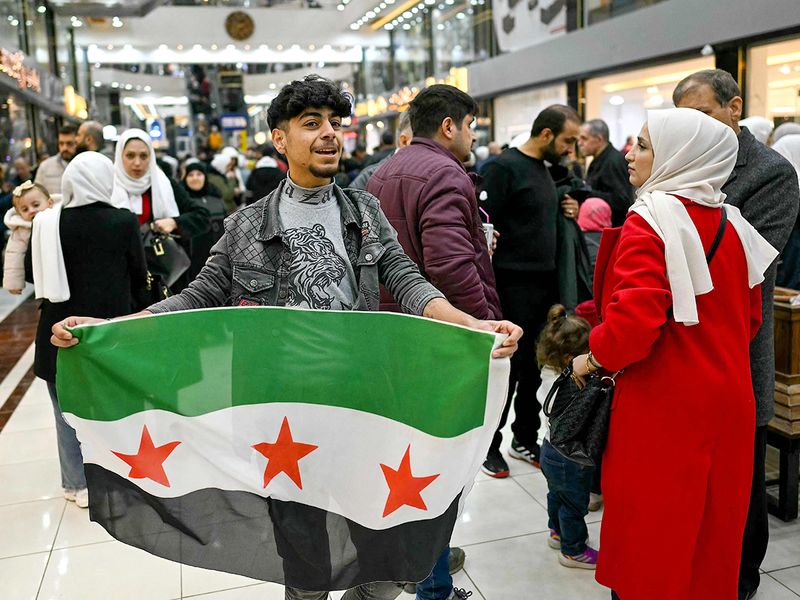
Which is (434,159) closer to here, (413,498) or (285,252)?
(285,252)

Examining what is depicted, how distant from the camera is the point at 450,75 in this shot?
55.3 ft

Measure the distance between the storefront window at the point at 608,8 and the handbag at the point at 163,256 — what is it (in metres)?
7.39

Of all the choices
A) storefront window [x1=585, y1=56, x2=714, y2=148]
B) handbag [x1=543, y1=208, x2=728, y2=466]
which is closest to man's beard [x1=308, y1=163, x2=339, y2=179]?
handbag [x1=543, y1=208, x2=728, y2=466]

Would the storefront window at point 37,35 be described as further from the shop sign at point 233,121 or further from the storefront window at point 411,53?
the shop sign at point 233,121

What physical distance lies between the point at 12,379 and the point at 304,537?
4908mm

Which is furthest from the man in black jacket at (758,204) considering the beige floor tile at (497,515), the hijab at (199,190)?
the hijab at (199,190)

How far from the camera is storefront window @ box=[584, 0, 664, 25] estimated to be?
9.73 m

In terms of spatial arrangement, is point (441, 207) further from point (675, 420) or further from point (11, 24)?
point (11, 24)

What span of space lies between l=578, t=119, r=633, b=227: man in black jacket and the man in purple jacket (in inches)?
104

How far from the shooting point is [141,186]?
4289mm

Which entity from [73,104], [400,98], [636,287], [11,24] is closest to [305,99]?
[636,287]

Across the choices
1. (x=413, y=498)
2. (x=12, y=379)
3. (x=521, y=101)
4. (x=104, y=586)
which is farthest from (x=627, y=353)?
(x=521, y=101)

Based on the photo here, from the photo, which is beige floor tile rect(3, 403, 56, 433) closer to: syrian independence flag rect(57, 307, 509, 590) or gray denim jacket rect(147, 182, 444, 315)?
syrian independence flag rect(57, 307, 509, 590)

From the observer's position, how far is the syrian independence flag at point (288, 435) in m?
1.83
